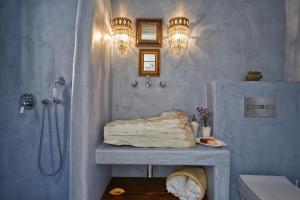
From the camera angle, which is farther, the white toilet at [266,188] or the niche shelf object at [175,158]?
the niche shelf object at [175,158]

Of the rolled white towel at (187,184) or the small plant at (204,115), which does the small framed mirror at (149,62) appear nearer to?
the small plant at (204,115)

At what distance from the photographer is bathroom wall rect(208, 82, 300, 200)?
171 centimetres

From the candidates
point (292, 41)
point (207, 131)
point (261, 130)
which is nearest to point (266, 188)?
point (261, 130)

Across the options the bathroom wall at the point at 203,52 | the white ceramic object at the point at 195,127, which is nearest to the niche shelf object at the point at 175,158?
the white ceramic object at the point at 195,127

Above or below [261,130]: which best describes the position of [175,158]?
below

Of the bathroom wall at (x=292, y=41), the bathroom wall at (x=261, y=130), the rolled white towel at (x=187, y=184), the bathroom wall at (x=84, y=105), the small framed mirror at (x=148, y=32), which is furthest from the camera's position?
the small framed mirror at (x=148, y=32)

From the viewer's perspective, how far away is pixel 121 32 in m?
1.89

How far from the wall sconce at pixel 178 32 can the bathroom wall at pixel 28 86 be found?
3.40 ft

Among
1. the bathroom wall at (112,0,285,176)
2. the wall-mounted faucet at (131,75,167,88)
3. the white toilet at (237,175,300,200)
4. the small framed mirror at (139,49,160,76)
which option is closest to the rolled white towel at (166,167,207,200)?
the white toilet at (237,175,300,200)

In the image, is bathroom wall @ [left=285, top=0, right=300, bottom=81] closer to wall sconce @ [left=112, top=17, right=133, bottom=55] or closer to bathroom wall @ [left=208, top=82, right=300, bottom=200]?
bathroom wall @ [left=208, top=82, right=300, bottom=200]

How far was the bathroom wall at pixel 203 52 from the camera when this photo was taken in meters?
2.05

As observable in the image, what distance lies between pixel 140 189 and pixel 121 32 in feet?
5.09

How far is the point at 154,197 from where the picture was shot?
5.31ft

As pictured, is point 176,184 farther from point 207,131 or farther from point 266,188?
point 266,188
